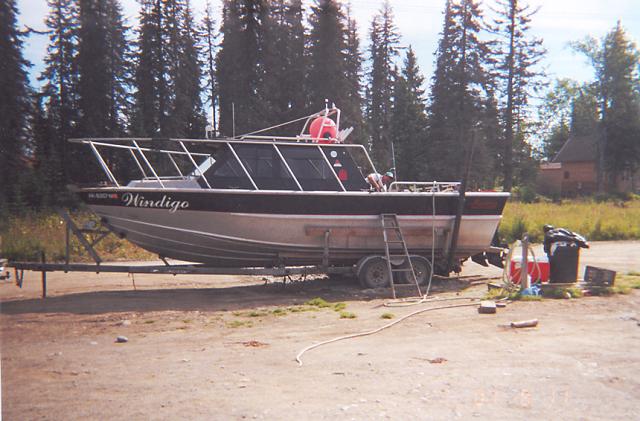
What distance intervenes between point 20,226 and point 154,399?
41.9ft

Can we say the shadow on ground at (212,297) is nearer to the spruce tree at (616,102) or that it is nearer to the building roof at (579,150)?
the spruce tree at (616,102)

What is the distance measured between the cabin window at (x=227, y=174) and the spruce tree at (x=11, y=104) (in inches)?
137

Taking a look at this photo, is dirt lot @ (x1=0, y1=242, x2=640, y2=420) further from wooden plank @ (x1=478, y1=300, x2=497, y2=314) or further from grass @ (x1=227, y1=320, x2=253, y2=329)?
wooden plank @ (x1=478, y1=300, x2=497, y2=314)

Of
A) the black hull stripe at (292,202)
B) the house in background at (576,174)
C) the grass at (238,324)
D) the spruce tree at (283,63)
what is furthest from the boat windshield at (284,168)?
the house in background at (576,174)

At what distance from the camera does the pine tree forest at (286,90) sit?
60.9ft

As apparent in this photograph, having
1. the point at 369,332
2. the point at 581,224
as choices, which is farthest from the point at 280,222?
the point at 581,224

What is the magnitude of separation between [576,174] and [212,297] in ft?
158

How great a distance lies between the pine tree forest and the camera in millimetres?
18562

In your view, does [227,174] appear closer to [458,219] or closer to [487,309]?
[458,219]

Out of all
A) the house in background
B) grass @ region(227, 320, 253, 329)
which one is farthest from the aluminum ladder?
the house in background

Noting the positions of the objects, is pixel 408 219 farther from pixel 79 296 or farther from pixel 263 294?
pixel 79 296

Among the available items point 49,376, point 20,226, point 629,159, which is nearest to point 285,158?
point 49,376

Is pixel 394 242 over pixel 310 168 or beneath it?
beneath

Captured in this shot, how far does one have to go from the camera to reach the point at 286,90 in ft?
95.7
